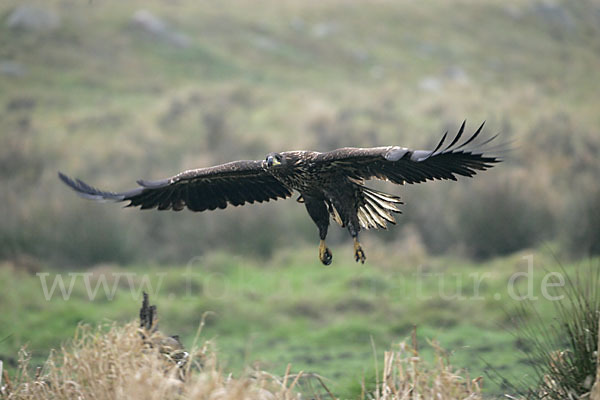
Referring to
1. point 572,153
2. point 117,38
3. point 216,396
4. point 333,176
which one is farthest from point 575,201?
point 117,38

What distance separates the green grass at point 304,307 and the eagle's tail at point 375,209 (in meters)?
5.69

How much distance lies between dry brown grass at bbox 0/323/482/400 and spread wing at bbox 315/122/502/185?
1540mm

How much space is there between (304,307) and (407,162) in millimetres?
10864

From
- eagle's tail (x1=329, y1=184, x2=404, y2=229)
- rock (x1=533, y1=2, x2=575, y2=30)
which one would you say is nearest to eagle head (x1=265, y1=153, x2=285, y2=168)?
eagle's tail (x1=329, y1=184, x2=404, y2=229)

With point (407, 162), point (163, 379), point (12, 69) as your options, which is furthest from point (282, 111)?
point (163, 379)

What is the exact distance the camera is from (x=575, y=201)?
781 inches

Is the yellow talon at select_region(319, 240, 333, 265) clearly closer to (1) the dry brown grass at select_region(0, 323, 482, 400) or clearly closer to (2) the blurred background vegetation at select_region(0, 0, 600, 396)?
(1) the dry brown grass at select_region(0, 323, 482, 400)

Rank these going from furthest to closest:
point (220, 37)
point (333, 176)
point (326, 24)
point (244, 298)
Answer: point (326, 24) → point (220, 37) → point (244, 298) → point (333, 176)

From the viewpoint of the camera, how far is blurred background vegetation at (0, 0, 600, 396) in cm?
2105

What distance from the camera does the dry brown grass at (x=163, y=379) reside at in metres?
6.49

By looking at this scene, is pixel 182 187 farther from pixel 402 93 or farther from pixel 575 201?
pixel 402 93

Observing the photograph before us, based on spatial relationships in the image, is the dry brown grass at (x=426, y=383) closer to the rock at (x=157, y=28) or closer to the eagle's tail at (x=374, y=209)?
the eagle's tail at (x=374, y=209)

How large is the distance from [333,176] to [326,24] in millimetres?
40029

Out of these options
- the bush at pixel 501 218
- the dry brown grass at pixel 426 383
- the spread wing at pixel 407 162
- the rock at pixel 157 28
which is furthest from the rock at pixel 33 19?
the dry brown grass at pixel 426 383
